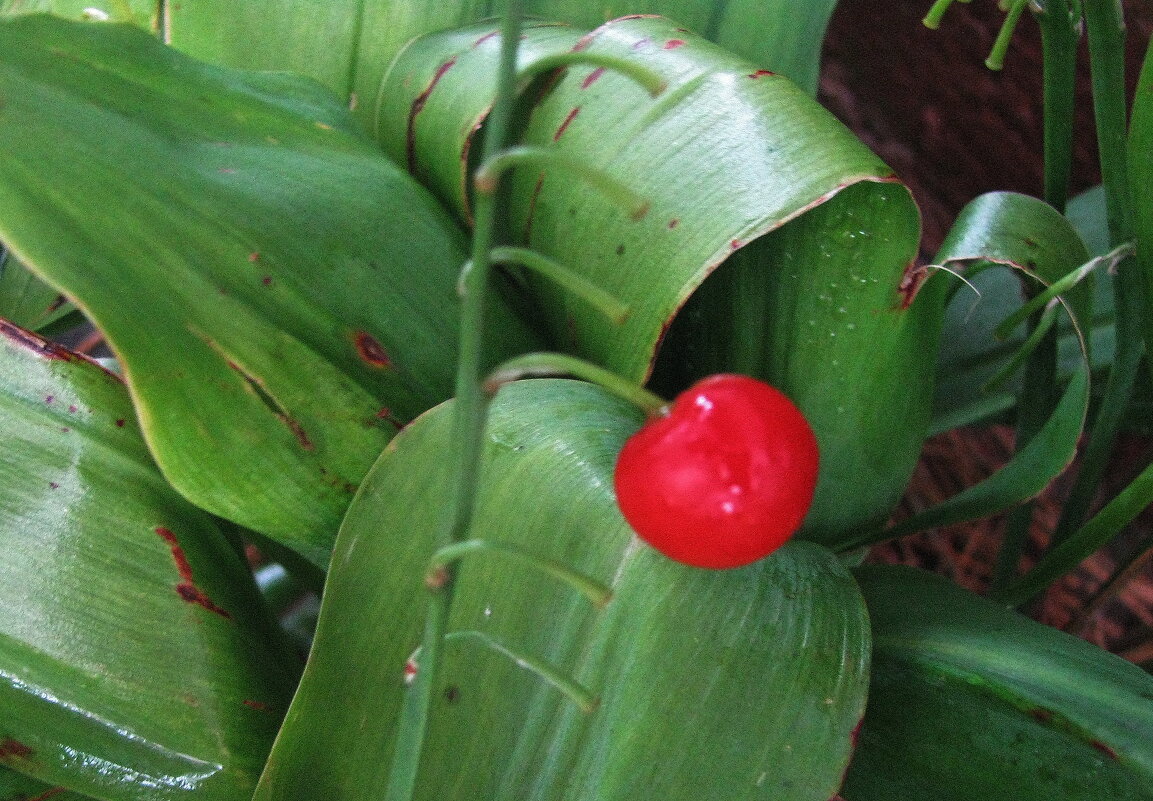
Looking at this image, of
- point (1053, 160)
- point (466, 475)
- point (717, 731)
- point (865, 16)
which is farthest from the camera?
point (865, 16)

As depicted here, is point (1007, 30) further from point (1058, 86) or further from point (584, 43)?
point (584, 43)

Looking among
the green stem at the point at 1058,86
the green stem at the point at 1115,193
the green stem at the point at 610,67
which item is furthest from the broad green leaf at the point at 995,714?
the green stem at the point at 610,67

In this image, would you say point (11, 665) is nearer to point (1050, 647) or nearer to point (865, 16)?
point (1050, 647)

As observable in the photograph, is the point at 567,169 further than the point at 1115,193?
No

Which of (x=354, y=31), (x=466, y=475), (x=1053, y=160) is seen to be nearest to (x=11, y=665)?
(x=466, y=475)

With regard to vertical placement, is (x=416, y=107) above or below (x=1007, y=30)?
below

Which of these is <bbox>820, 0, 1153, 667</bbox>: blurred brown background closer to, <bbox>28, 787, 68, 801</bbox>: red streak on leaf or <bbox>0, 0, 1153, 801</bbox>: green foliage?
<bbox>0, 0, 1153, 801</bbox>: green foliage

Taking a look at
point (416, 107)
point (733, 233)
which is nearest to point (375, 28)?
point (416, 107)
